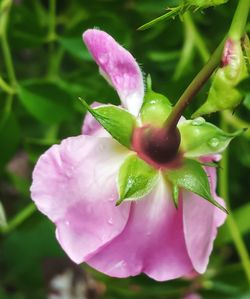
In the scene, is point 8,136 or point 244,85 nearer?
point 244,85

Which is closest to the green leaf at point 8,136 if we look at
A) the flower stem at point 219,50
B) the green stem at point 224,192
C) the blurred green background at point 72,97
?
the blurred green background at point 72,97

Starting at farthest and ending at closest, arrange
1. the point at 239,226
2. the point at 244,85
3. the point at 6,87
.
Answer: the point at 239,226, the point at 6,87, the point at 244,85

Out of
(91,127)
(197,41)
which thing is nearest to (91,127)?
(91,127)

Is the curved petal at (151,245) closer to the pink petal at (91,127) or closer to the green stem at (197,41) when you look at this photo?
the pink petal at (91,127)

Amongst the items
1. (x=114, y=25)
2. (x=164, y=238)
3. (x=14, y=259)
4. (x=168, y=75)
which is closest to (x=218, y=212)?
(x=164, y=238)

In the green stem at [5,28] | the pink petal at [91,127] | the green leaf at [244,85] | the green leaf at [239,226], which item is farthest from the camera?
the green leaf at [239,226]

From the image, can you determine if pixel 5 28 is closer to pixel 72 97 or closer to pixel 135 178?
pixel 72 97

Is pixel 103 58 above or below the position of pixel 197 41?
above

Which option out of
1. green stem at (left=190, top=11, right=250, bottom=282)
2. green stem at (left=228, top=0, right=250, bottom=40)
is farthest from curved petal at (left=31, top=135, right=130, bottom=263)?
green stem at (left=190, top=11, right=250, bottom=282)
